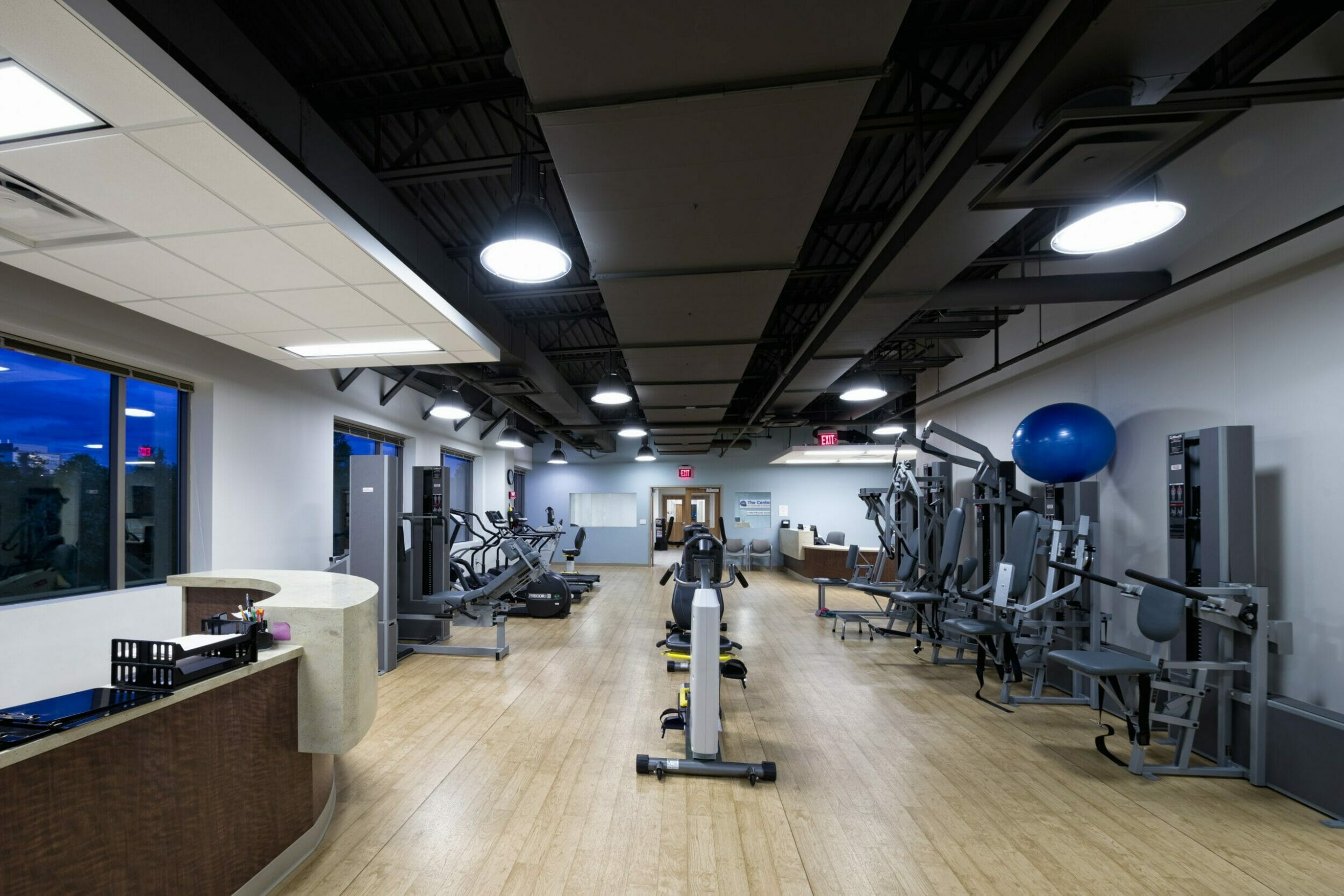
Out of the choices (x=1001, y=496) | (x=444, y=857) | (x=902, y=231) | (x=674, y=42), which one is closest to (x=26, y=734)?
(x=444, y=857)

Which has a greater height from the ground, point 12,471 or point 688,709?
point 12,471

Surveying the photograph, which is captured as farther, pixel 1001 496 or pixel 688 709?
pixel 1001 496

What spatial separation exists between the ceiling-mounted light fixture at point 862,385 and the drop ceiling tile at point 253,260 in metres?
5.61

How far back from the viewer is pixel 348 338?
14.5 ft

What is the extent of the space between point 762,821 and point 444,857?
1.53 metres

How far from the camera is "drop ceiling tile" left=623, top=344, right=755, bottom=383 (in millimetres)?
5359

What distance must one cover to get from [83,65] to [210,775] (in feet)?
7.82

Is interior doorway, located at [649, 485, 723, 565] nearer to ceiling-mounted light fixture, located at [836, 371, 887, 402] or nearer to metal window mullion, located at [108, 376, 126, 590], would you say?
ceiling-mounted light fixture, located at [836, 371, 887, 402]

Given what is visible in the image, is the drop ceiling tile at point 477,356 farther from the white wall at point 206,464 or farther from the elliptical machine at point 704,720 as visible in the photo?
the elliptical machine at point 704,720

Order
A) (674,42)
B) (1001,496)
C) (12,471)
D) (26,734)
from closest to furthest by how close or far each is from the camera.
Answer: (26,734), (674,42), (12,471), (1001,496)

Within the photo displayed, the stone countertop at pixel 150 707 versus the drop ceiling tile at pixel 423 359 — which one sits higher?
the drop ceiling tile at pixel 423 359

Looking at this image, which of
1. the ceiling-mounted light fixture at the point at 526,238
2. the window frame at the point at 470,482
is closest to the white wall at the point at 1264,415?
the ceiling-mounted light fixture at the point at 526,238

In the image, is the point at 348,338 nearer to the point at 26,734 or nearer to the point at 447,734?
the point at 447,734

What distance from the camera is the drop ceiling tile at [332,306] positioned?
3463 millimetres
